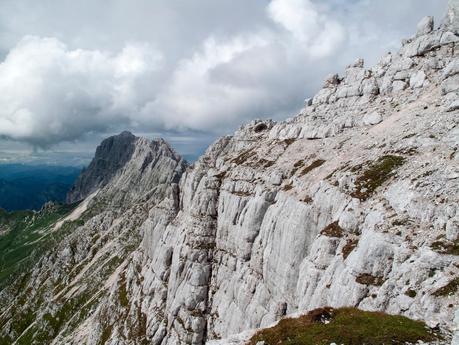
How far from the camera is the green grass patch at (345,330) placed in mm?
21406

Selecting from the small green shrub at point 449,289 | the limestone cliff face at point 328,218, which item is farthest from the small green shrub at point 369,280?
the small green shrub at point 449,289

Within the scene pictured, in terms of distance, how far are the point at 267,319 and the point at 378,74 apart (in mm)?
62818

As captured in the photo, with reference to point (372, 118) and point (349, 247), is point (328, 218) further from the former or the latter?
point (372, 118)

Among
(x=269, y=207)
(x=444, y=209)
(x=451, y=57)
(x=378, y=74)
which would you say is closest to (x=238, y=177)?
(x=269, y=207)

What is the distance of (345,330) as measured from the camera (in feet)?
75.2

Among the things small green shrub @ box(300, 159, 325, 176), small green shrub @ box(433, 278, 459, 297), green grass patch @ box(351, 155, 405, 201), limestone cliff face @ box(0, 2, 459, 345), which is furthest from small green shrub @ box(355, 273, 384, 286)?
small green shrub @ box(300, 159, 325, 176)

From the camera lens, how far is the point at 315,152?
74.9 m

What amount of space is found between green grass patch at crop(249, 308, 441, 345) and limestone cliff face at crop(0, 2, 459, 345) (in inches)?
76.8

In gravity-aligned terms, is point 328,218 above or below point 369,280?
above

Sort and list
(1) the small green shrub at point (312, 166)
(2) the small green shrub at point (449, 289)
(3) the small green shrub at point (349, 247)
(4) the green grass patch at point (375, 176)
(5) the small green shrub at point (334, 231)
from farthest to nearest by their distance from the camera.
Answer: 1. (1) the small green shrub at point (312, 166)
2. (4) the green grass patch at point (375, 176)
3. (5) the small green shrub at point (334, 231)
4. (3) the small green shrub at point (349, 247)
5. (2) the small green shrub at point (449, 289)

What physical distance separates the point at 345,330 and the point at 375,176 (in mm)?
26546

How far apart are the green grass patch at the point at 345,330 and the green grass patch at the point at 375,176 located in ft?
64.6

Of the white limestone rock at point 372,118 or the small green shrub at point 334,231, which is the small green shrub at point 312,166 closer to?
the white limestone rock at point 372,118

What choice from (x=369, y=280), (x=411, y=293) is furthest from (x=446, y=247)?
(x=369, y=280)
